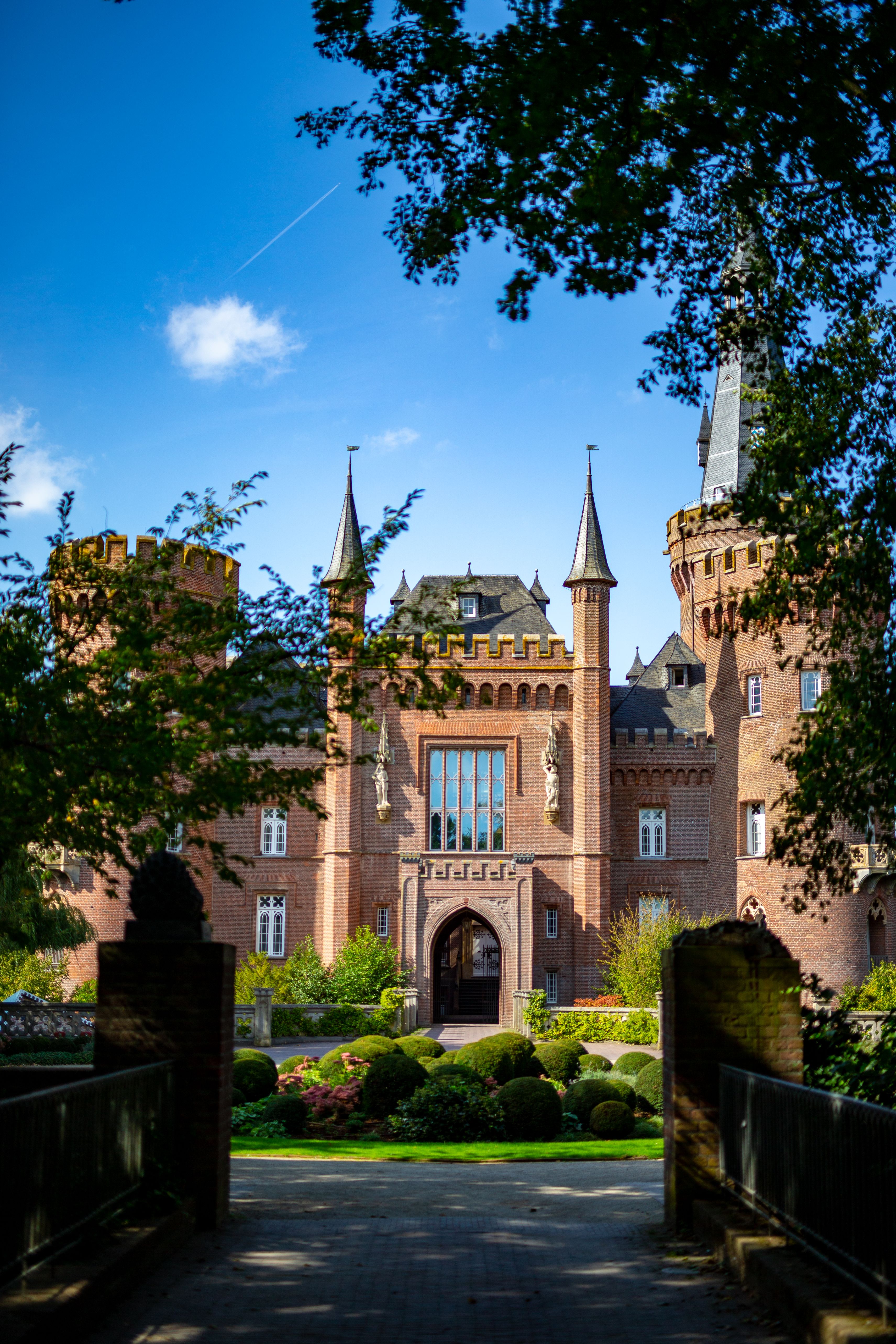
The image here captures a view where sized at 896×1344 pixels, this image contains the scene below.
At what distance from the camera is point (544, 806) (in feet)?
130

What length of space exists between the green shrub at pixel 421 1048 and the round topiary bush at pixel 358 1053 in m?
0.62

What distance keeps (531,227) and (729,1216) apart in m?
6.74

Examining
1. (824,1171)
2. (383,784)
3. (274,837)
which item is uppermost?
(383,784)

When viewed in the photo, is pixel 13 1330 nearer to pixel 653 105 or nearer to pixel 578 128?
pixel 578 128

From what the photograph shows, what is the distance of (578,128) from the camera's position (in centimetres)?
895

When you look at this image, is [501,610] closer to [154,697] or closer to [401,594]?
[401,594]

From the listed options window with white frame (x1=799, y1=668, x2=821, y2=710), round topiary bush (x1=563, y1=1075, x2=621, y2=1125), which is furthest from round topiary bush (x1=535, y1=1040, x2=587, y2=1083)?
window with white frame (x1=799, y1=668, x2=821, y2=710)

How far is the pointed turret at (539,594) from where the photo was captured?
1759 inches

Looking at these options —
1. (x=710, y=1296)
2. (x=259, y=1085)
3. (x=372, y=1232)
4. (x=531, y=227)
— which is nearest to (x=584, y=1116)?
(x=259, y=1085)

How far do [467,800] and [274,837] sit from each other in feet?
20.8

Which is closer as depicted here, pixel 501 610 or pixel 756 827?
pixel 756 827

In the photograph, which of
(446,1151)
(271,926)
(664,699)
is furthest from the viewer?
(664,699)

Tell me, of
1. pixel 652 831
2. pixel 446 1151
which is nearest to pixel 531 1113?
pixel 446 1151

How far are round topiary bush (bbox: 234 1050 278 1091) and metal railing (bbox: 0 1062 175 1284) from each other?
1301cm
